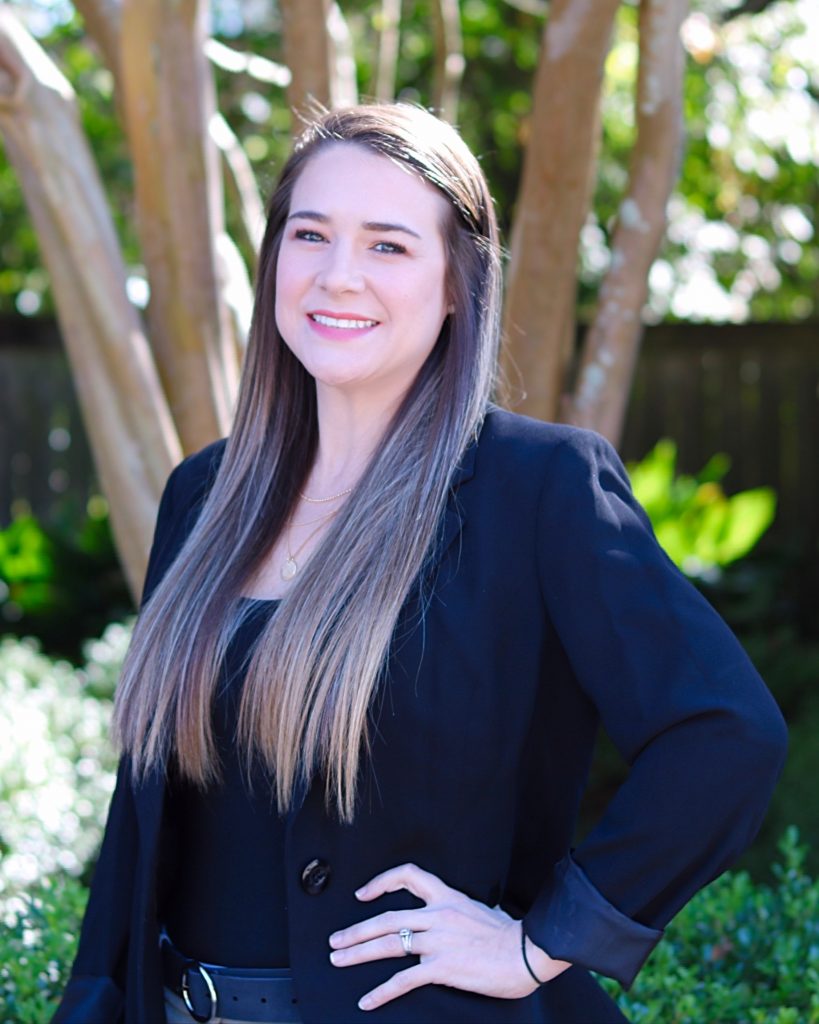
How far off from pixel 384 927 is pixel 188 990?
343 millimetres

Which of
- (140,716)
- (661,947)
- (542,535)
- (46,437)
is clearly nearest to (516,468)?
(542,535)

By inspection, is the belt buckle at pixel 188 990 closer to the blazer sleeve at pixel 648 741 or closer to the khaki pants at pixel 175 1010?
the khaki pants at pixel 175 1010

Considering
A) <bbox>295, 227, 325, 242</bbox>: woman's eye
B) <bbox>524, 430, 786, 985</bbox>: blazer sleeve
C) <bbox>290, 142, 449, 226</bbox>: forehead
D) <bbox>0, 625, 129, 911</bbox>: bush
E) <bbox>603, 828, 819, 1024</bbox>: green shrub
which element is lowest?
<bbox>0, 625, 129, 911</bbox>: bush

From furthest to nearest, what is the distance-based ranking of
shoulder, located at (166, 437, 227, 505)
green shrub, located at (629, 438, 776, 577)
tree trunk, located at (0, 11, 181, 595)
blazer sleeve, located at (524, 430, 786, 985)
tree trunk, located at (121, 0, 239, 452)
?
1. green shrub, located at (629, 438, 776, 577)
2. tree trunk, located at (121, 0, 239, 452)
3. tree trunk, located at (0, 11, 181, 595)
4. shoulder, located at (166, 437, 227, 505)
5. blazer sleeve, located at (524, 430, 786, 985)

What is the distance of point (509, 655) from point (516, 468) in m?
0.27

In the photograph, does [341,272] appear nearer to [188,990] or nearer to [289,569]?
[289,569]

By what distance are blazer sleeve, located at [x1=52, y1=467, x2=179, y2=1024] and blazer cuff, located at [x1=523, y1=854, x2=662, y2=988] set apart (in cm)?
71

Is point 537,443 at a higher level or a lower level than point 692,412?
higher

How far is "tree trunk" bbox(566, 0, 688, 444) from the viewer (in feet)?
11.7

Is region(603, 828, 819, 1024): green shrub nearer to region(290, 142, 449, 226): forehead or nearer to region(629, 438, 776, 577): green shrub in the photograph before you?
region(290, 142, 449, 226): forehead

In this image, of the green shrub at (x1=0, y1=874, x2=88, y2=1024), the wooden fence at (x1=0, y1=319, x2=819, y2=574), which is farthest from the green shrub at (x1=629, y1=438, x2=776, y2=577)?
the green shrub at (x1=0, y1=874, x2=88, y2=1024)

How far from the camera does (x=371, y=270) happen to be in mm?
2111

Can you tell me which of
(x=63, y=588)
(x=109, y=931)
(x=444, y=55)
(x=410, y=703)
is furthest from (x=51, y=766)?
(x=410, y=703)

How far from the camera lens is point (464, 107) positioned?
28.8ft
